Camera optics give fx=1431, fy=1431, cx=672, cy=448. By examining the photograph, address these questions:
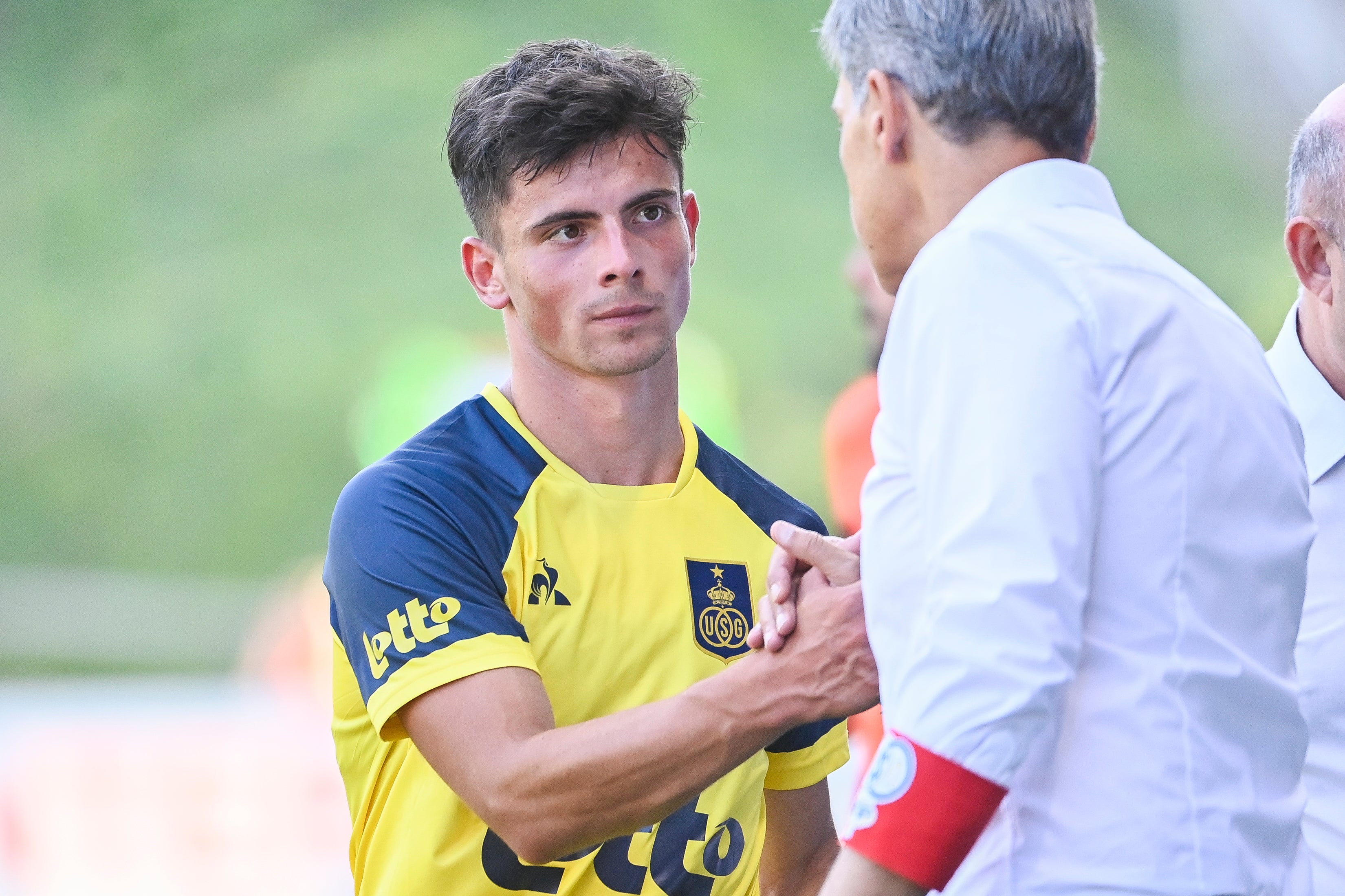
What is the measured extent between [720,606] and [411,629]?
457mm

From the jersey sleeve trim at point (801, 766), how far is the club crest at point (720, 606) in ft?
0.66

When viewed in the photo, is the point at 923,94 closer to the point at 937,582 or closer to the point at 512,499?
the point at 937,582

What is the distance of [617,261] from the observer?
1.82 m

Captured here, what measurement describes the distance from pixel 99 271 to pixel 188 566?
367 centimetres

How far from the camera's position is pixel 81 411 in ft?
52.0

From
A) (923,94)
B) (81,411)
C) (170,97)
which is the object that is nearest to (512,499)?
(923,94)

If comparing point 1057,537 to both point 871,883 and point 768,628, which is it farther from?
point 768,628

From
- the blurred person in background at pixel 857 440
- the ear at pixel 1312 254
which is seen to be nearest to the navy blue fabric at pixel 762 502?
the ear at pixel 1312 254

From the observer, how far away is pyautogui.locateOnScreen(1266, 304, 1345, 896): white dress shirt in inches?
68.3

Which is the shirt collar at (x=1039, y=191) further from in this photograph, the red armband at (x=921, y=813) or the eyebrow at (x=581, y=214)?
the eyebrow at (x=581, y=214)

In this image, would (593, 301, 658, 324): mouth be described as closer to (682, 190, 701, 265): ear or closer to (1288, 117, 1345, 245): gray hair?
(682, 190, 701, 265): ear

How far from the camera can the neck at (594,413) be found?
6.27 ft

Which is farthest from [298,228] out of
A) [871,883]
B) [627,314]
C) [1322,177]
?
[871,883]

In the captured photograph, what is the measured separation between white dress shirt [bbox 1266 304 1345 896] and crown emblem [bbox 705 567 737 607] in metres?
0.71
